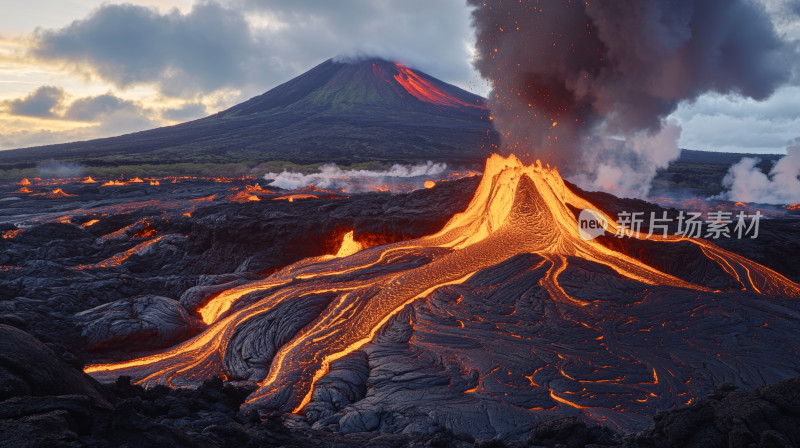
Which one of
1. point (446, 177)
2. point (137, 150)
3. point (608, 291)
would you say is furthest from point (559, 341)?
point (137, 150)

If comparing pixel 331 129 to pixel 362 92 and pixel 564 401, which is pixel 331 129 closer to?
pixel 362 92

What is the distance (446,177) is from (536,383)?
53343mm

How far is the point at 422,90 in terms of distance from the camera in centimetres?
16025

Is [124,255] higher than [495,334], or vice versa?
[495,334]

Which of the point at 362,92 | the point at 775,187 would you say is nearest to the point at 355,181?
the point at 775,187

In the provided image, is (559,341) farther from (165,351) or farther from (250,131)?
(250,131)

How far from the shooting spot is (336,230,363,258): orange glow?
70.7 feet

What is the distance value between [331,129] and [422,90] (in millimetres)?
50871

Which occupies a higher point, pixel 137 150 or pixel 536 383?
pixel 137 150

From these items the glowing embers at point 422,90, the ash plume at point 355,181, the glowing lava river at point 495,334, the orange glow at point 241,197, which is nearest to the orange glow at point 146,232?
the orange glow at point 241,197

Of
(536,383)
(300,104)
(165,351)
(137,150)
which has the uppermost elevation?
(300,104)

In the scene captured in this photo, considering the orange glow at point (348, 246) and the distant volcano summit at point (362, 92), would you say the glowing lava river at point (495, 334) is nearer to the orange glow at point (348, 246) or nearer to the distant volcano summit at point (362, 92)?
the orange glow at point (348, 246)

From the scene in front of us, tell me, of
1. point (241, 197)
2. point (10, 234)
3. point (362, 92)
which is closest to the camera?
point (10, 234)

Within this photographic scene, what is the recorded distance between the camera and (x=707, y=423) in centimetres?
475
